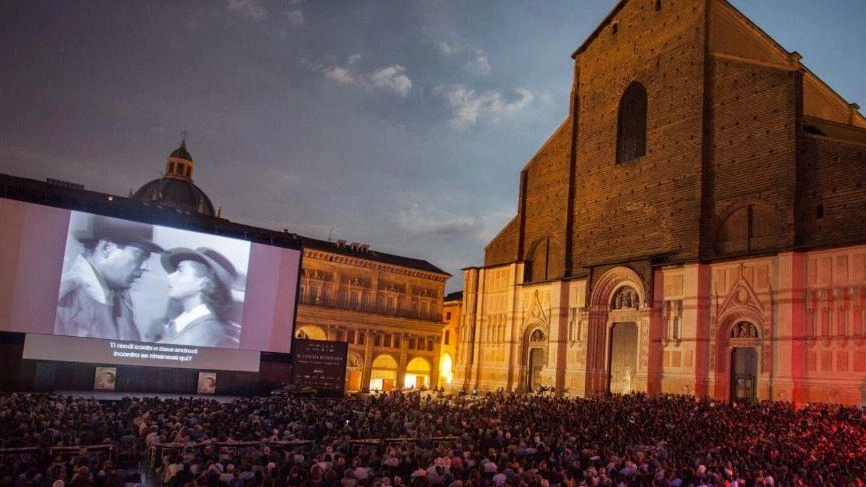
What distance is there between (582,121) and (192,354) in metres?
26.9

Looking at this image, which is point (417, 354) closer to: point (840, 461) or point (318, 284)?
point (318, 284)

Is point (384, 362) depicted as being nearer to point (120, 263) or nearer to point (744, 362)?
point (120, 263)

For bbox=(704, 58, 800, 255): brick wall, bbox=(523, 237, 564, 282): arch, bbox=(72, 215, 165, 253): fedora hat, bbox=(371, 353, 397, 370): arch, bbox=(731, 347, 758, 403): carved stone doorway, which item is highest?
bbox=(704, 58, 800, 255): brick wall

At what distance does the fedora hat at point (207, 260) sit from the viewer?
112ft

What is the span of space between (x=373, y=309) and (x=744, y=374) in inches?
1269

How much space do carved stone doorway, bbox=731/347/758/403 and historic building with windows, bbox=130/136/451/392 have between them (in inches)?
1191

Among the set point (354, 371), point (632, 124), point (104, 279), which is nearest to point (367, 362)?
point (354, 371)

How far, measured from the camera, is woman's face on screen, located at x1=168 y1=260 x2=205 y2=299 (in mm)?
34281

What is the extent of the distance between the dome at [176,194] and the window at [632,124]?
4103 centimetres

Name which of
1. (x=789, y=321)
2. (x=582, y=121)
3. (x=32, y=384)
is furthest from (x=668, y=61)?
(x=32, y=384)

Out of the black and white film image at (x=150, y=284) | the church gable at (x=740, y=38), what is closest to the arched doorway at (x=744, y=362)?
the church gable at (x=740, y=38)

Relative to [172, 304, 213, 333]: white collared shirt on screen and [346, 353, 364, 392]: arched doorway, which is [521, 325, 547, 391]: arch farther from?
[172, 304, 213, 333]: white collared shirt on screen

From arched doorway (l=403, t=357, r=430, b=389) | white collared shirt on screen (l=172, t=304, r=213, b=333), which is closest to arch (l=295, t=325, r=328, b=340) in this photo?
arched doorway (l=403, t=357, r=430, b=389)

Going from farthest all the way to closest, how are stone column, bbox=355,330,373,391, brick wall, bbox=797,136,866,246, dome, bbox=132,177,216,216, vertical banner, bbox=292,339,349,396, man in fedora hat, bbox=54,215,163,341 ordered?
dome, bbox=132,177,216,216 < stone column, bbox=355,330,373,391 < vertical banner, bbox=292,339,349,396 < man in fedora hat, bbox=54,215,163,341 < brick wall, bbox=797,136,866,246
